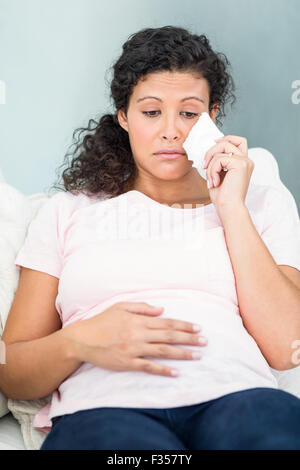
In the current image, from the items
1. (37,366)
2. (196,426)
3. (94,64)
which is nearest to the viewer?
(196,426)

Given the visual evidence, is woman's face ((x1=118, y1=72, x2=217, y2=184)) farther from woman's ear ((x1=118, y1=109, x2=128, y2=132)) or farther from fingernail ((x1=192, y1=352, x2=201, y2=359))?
fingernail ((x1=192, y1=352, x2=201, y2=359))

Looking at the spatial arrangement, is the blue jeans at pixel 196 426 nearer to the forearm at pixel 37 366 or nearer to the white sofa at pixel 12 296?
the forearm at pixel 37 366

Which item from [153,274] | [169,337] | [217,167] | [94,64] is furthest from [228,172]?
[94,64]

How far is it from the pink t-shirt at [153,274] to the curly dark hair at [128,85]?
0.10 meters

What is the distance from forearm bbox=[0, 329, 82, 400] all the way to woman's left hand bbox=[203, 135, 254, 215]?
1.34 feet

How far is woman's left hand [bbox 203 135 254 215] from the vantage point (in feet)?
3.62

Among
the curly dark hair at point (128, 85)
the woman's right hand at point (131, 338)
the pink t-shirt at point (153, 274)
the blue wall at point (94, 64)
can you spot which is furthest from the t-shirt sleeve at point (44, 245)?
the blue wall at point (94, 64)

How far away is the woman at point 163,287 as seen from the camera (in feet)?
2.76

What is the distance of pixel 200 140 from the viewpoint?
1164 millimetres

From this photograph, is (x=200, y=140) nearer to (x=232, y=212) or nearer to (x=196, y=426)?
(x=232, y=212)

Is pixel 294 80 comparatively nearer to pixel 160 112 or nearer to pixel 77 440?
pixel 160 112

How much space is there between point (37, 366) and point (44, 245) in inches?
10.8
